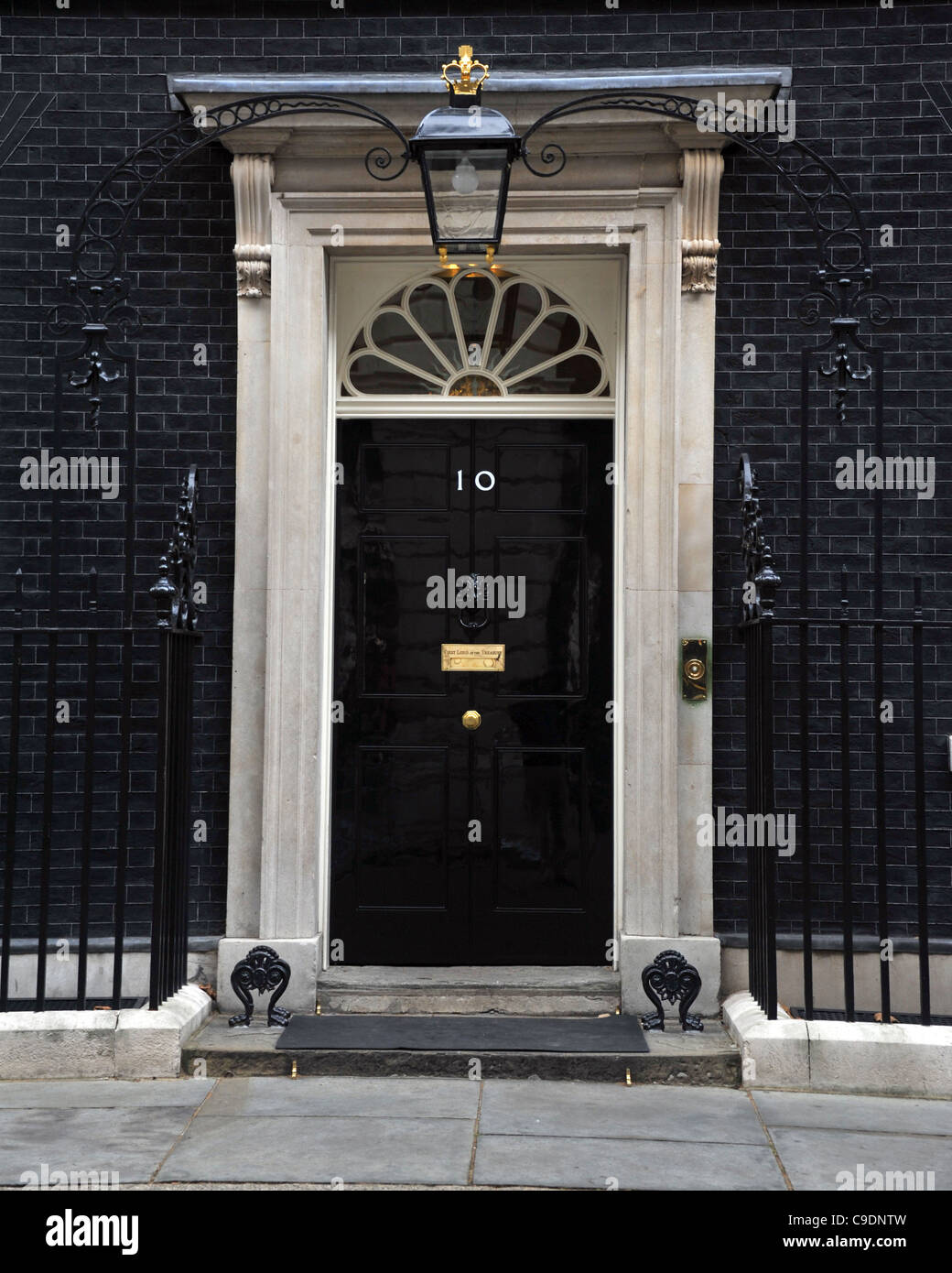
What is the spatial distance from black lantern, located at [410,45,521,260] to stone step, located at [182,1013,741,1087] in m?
3.39

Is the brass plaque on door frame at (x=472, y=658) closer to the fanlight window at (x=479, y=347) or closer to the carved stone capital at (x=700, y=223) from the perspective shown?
the fanlight window at (x=479, y=347)

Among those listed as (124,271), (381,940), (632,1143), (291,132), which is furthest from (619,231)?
(632,1143)

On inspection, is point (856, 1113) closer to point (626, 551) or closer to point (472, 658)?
point (626, 551)

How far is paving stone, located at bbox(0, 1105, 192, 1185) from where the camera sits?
476 cm

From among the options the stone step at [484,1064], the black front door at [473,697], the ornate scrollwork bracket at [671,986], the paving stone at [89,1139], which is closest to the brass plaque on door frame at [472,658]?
the black front door at [473,697]

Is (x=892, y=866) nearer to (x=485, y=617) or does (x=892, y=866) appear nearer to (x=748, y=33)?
(x=485, y=617)

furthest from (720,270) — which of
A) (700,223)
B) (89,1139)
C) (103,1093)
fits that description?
(89,1139)

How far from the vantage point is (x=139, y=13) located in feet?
23.3

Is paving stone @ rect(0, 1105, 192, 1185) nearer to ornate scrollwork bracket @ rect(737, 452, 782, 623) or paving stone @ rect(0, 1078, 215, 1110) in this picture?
paving stone @ rect(0, 1078, 215, 1110)

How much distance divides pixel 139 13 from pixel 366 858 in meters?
4.41

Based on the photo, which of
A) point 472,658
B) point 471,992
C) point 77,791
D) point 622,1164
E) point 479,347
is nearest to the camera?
point 622,1164

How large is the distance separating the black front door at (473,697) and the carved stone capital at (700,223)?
879 millimetres

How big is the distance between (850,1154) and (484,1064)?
1.63 m

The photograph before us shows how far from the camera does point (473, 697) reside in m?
7.21
